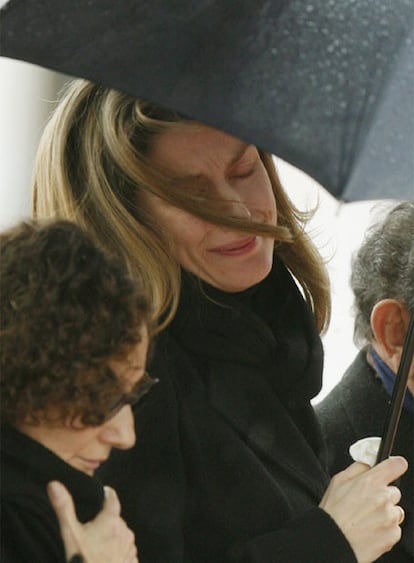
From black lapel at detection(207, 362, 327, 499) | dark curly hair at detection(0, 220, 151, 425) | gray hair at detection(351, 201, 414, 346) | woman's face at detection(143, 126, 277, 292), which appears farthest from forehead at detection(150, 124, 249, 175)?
gray hair at detection(351, 201, 414, 346)

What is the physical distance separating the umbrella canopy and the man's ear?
0.59m

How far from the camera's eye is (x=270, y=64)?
1.39m

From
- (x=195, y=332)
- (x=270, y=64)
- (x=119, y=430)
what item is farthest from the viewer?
(x=195, y=332)

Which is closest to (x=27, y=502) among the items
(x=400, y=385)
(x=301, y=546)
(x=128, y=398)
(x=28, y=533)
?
(x=28, y=533)

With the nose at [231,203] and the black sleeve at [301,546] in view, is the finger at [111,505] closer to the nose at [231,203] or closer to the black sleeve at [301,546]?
the black sleeve at [301,546]

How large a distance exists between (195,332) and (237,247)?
120 mm

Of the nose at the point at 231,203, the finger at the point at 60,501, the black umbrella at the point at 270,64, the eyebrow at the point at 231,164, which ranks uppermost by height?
the black umbrella at the point at 270,64

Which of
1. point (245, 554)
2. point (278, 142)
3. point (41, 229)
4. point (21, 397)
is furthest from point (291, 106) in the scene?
point (245, 554)

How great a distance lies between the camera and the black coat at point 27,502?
3.92ft

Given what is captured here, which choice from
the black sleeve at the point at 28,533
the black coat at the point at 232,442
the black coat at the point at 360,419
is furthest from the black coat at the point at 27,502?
the black coat at the point at 360,419

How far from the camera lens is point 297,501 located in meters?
1.69

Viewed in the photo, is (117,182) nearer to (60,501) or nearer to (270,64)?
(270,64)

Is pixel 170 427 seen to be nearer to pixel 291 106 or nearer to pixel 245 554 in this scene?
pixel 245 554

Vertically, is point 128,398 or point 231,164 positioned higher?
point 231,164
